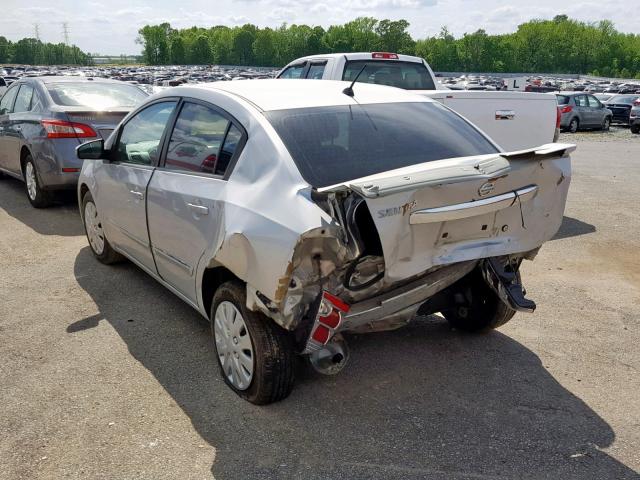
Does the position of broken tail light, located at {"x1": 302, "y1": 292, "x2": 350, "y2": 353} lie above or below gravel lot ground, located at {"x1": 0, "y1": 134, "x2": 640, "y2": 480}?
above

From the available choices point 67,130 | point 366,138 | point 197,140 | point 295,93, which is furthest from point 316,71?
point 366,138

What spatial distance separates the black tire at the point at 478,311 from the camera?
161 inches

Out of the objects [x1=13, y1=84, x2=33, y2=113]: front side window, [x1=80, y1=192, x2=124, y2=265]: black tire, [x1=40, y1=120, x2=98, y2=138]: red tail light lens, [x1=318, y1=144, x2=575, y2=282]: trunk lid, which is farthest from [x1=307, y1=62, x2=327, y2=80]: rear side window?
[x1=318, y1=144, x2=575, y2=282]: trunk lid

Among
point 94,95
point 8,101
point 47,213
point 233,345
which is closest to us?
point 233,345

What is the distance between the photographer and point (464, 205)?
3031 millimetres

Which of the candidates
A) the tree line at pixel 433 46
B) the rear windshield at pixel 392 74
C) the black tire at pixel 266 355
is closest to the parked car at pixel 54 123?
the rear windshield at pixel 392 74

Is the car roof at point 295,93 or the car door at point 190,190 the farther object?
the car roof at point 295,93

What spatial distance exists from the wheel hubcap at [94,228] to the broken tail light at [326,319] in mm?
3254

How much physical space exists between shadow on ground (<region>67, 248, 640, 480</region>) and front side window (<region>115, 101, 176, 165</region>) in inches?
50.7

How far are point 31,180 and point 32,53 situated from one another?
560 feet

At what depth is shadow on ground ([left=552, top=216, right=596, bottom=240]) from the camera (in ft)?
23.7

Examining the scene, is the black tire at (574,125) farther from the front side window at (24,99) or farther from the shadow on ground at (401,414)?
the shadow on ground at (401,414)

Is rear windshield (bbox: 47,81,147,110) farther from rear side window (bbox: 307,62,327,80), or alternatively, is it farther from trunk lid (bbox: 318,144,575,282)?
trunk lid (bbox: 318,144,575,282)

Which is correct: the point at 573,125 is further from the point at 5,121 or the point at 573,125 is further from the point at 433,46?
the point at 433,46
